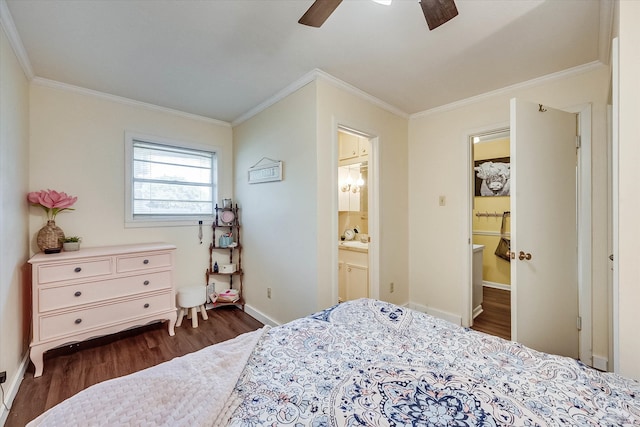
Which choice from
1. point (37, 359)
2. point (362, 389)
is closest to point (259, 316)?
point (37, 359)

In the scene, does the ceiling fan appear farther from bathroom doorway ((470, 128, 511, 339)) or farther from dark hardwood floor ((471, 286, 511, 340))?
bathroom doorway ((470, 128, 511, 339))

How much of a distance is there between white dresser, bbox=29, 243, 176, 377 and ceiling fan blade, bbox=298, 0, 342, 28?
2406mm

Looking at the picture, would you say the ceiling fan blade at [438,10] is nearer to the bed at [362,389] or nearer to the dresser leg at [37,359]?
the bed at [362,389]

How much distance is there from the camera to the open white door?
1.92 metres

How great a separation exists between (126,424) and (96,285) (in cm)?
209

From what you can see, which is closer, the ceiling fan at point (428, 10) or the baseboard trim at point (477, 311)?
the ceiling fan at point (428, 10)

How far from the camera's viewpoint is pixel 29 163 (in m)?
2.34

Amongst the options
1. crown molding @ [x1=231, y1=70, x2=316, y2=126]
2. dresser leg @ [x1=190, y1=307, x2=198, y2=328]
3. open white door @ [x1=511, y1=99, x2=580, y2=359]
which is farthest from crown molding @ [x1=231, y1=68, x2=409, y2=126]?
dresser leg @ [x1=190, y1=307, x2=198, y2=328]

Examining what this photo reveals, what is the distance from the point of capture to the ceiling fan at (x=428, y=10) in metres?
1.19

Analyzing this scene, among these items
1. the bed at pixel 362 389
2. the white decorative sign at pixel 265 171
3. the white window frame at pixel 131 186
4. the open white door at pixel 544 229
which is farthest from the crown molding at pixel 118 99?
the open white door at pixel 544 229

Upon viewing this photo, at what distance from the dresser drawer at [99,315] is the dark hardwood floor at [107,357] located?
282 millimetres

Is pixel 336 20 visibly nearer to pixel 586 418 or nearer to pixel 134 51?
pixel 134 51

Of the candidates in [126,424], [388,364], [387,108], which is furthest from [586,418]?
[387,108]

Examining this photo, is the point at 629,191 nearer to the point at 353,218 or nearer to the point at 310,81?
the point at 310,81
